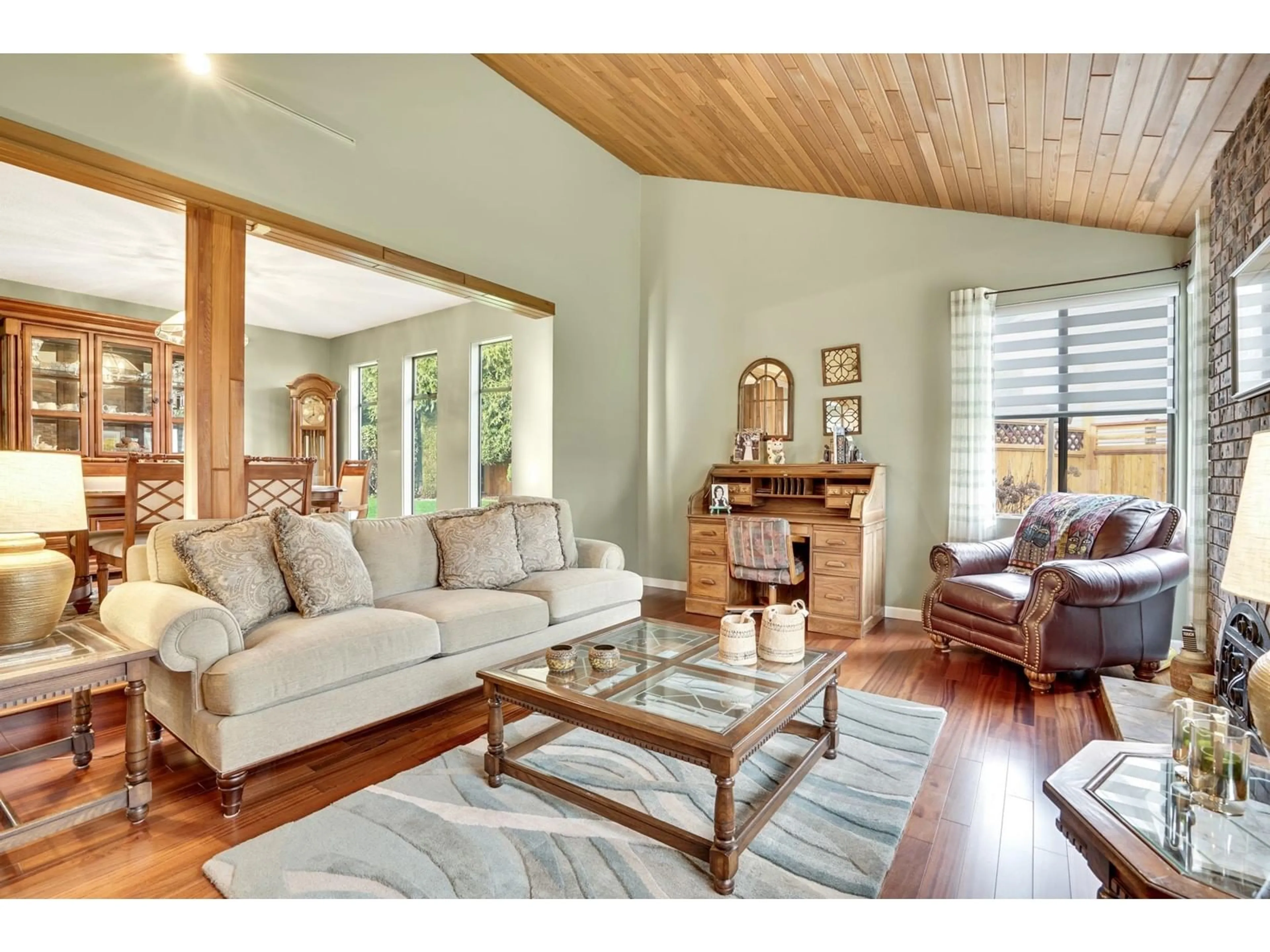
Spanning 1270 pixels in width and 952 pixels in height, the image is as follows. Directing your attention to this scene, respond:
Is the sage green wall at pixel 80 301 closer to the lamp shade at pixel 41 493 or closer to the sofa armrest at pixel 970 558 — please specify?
the lamp shade at pixel 41 493

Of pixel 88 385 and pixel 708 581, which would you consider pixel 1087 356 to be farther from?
pixel 88 385

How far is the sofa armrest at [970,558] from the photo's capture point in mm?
3650

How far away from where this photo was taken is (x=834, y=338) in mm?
4805

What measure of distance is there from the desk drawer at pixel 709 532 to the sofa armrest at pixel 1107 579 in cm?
201

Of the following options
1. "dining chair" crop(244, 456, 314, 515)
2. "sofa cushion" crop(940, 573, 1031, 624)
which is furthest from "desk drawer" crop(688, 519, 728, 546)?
"dining chair" crop(244, 456, 314, 515)

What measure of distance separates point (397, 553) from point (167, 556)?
0.94 metres

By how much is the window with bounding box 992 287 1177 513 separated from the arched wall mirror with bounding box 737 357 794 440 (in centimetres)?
142

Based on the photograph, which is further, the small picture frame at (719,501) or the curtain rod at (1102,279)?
the small picture frame at (719,501)

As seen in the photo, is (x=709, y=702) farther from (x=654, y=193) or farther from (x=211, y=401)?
(x=654, y=193)

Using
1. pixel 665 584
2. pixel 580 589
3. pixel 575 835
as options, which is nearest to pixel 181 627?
pixel 575 835

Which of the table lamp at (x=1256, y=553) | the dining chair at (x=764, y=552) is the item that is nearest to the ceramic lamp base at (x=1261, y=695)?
the table lamp at (x=1256, y=553)

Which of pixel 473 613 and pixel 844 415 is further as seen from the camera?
pixel 844 415

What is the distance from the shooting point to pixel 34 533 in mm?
2041
